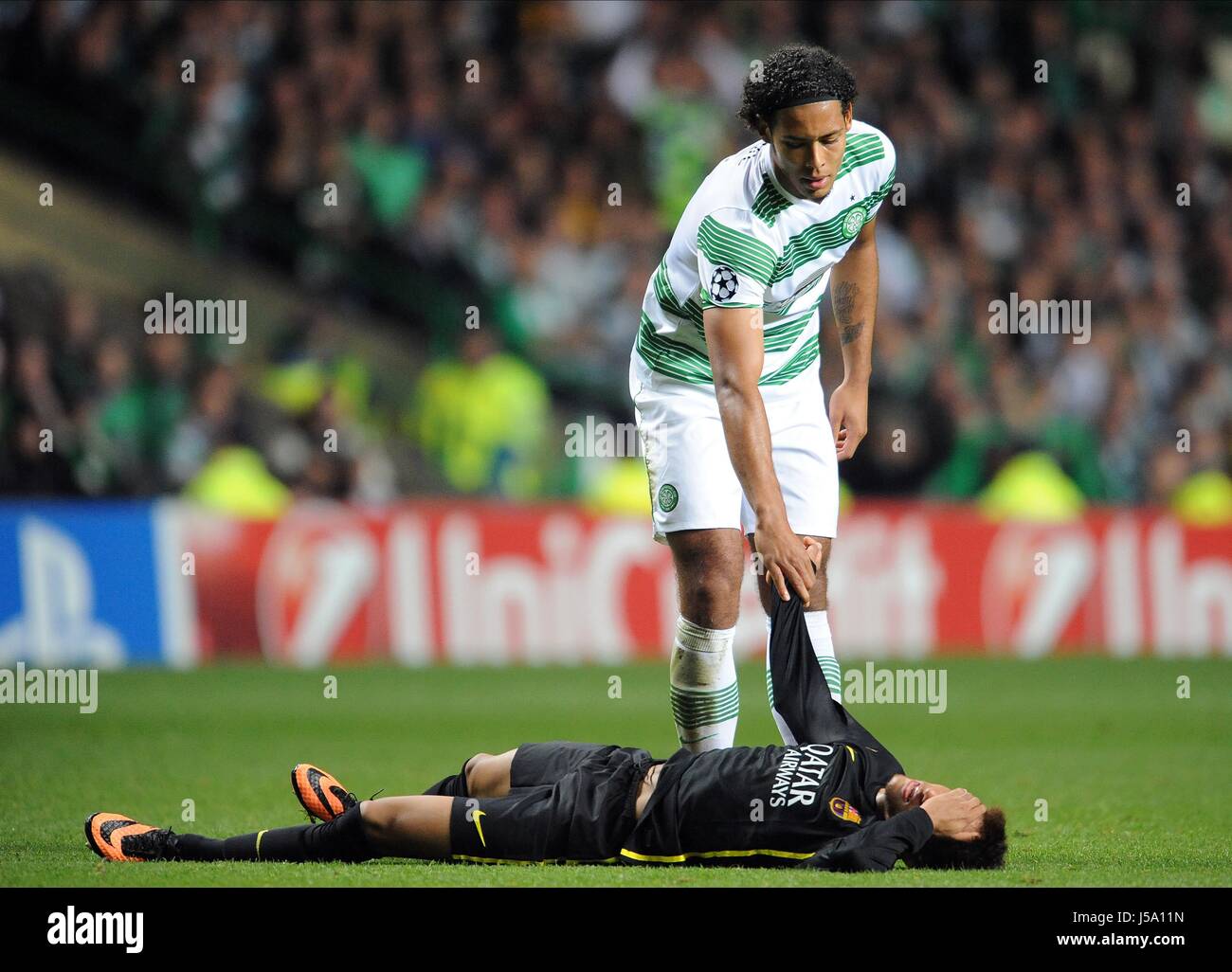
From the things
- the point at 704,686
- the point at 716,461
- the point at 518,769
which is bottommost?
the point at 518,769

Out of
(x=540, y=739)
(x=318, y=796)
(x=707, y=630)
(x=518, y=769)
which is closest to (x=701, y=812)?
(x=518, y=769)

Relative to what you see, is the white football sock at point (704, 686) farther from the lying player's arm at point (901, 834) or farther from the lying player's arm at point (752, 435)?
the lying player's arm at point (901, 834)

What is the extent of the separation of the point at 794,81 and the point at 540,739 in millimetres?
3934

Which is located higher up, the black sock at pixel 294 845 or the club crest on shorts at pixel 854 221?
the club crest on shorts at pixel 854 221

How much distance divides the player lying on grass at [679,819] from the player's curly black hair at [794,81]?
1.91 m

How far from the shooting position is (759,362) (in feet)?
Answer: 17.6

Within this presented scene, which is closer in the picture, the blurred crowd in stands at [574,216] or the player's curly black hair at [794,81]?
the player's curly black hair at [794,81]

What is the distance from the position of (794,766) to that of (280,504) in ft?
26.5

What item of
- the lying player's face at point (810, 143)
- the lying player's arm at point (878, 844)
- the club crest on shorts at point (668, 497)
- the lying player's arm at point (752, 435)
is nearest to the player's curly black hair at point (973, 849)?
the lying player's arm at point (878, 844)

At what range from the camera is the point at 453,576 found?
11594 mm

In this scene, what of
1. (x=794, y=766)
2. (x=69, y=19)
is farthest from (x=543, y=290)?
(x=794, y=766)

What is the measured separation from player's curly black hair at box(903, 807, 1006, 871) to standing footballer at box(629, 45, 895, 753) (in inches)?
33.6

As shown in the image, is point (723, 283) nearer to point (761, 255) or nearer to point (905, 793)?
point (761, 255)

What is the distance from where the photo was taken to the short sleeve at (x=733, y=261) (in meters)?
5.37
